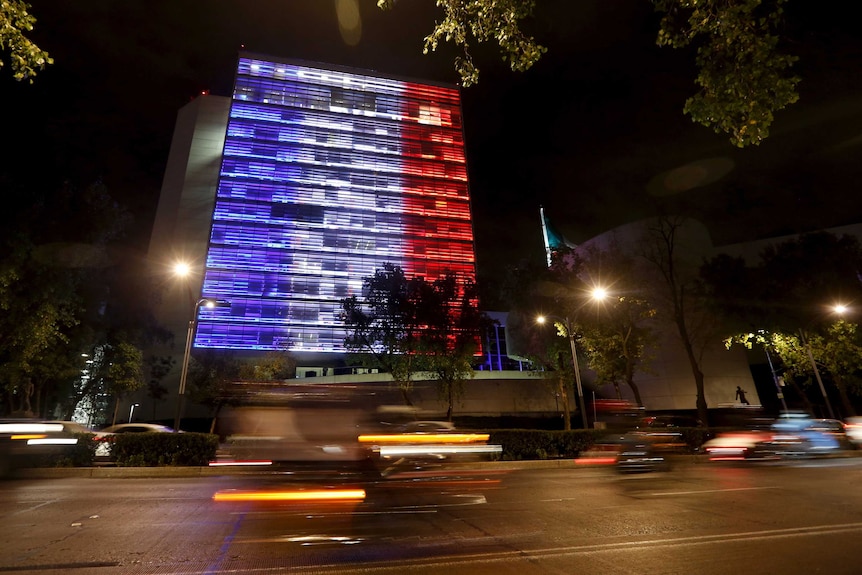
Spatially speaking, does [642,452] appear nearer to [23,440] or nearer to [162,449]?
[162,449]

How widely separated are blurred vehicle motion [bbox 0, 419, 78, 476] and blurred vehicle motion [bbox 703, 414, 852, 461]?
22.9 metres

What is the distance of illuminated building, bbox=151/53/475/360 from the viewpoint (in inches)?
2328

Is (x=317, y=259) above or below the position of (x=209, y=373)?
above

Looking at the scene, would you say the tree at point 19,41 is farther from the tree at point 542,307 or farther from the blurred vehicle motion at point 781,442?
the tree at point 542,307

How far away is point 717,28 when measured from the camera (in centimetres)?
588

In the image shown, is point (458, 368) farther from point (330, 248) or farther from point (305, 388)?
point (330, 248)

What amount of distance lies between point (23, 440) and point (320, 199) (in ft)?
190

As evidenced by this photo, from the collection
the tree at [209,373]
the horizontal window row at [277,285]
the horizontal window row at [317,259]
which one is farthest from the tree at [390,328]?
the horizontal window row at [277,285]

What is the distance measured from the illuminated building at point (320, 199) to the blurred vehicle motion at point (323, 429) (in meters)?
44.4

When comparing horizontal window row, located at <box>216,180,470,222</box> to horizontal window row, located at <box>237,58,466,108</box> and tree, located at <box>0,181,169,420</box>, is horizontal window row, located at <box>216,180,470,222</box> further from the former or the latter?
tree, located at <box>0,181,169,420</box>

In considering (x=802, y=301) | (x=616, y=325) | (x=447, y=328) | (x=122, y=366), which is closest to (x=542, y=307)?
(x=616, y=325)

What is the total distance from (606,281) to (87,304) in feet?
106

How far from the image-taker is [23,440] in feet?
36.4

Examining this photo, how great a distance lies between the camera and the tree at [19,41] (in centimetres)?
679
